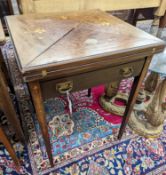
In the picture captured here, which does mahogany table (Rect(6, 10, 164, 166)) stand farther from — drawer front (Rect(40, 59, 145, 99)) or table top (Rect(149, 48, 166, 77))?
table top (Rect(149, 48, 166, 77))

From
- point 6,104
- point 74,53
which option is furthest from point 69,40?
point 6,104

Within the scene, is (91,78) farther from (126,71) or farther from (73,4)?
(73,4)

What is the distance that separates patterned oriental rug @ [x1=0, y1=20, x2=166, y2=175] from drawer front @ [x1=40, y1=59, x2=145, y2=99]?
1.86ft

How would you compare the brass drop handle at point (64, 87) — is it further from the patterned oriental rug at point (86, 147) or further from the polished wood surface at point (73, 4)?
the polished wood surface at point (73, 4)

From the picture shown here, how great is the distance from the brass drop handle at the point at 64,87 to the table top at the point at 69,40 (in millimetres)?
84

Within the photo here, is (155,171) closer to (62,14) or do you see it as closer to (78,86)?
(78,86)

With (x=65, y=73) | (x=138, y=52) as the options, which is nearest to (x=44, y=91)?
(x=65, y=73)

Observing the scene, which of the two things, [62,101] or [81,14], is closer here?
[81,14]

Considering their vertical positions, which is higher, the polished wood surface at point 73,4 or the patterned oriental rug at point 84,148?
the polished wood surface at point 73,4

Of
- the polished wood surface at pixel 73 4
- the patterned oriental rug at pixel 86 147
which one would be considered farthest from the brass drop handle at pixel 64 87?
the polished wood surface at pixel 73 4

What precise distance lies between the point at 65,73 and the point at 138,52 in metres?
0.31

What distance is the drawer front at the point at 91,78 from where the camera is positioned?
1.91ft

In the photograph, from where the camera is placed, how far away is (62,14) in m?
0.93

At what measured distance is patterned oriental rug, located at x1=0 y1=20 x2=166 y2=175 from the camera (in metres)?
0.95
